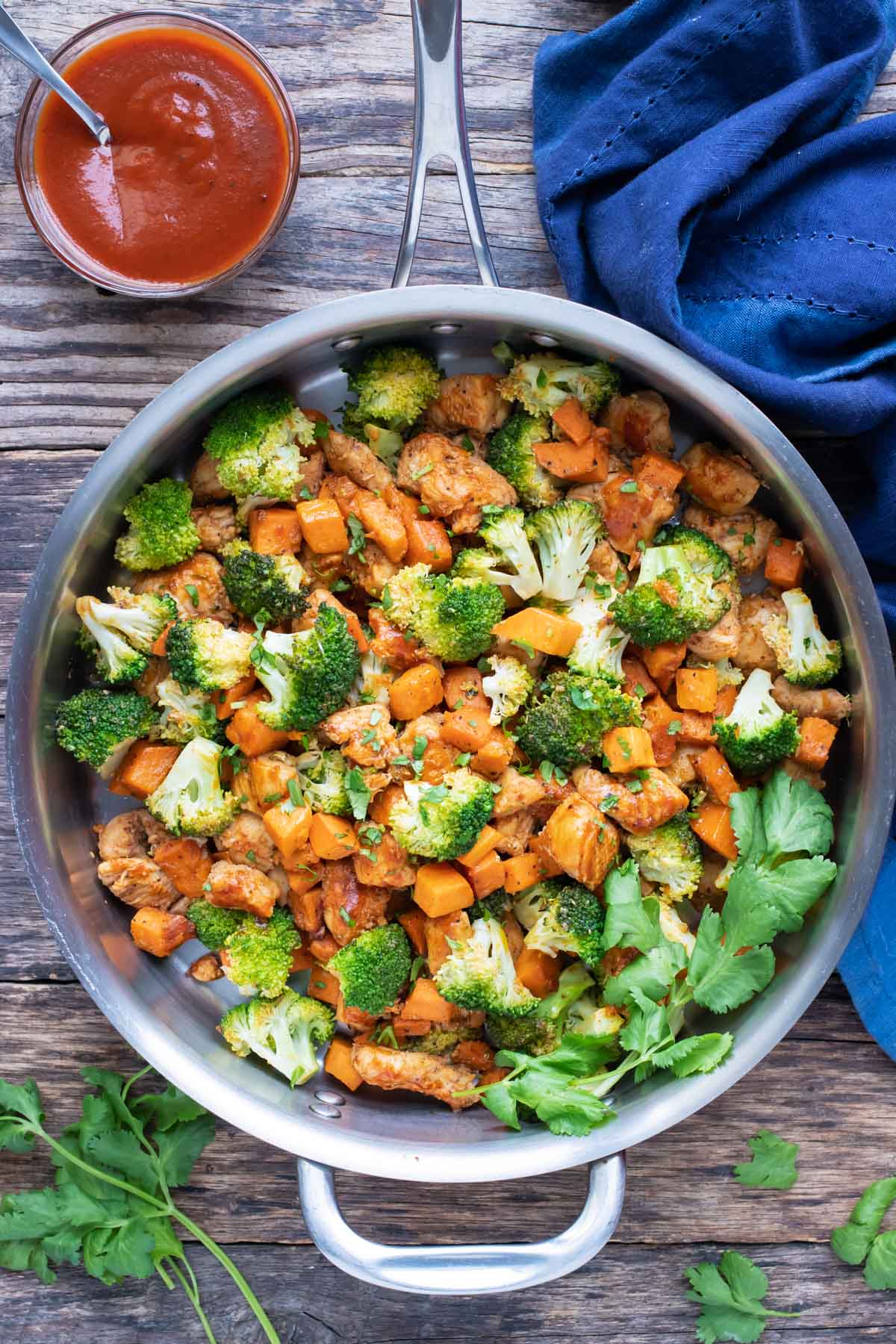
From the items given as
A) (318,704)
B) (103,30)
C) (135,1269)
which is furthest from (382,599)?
(135,1269)

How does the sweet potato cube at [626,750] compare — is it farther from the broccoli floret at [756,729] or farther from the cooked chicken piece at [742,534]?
the cooked chicken piece at [742,534]

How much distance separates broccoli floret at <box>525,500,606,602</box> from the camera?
8.27 ft

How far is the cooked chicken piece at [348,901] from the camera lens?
8.46 feet

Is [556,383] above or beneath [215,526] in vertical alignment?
above

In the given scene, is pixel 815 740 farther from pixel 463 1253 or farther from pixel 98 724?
pixel 98 724

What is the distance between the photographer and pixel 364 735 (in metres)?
2.44

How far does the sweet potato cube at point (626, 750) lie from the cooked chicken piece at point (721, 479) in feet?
2.02

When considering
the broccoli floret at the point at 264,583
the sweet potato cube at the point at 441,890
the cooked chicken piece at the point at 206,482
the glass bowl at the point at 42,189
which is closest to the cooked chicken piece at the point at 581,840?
the sweet potato cube at the point at 441,890

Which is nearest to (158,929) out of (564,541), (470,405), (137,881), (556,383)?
(137,881)

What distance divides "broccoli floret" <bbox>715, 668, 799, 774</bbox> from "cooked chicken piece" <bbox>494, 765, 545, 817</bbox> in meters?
0.48

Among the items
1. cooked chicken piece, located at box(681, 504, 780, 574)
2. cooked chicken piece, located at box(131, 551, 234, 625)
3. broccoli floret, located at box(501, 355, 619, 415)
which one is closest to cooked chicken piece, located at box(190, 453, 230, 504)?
cooked chicken piece, located at box(131, 551, 234, 625)

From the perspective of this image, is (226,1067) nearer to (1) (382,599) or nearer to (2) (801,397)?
(1) (382,599)

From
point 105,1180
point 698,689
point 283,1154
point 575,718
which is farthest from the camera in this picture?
point 283,1154

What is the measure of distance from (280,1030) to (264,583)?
3.74 ft
